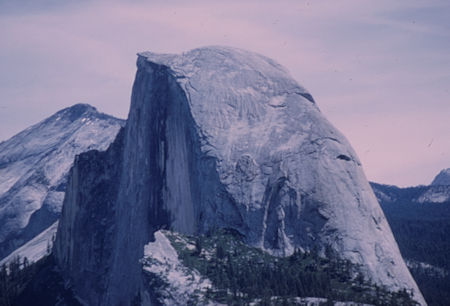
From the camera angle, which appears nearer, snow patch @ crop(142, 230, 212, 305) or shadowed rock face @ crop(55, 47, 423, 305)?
snow patch @ crop(142, 230, 212, 305)

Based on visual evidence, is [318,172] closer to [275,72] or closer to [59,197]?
[275,72]

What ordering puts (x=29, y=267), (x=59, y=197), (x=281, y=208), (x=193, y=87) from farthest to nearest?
(x=59, y=197)
(x=29, y=267)
(x=193, y=87)
(x=281, y=208)

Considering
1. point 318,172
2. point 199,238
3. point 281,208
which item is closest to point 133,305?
point 199,238

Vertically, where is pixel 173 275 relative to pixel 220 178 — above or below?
below

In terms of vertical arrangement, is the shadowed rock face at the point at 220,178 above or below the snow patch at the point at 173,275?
above

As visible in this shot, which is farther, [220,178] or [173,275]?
[220,178]

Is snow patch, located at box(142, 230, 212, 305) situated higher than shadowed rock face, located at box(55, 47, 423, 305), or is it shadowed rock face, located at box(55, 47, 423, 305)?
shadowed rock face, located at box(55, 47, 423, 305)

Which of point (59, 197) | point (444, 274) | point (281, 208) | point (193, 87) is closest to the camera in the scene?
point (281, 208)

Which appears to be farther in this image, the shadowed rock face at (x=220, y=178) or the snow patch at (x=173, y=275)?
the shadowed rock face at (x=220, y=178)
